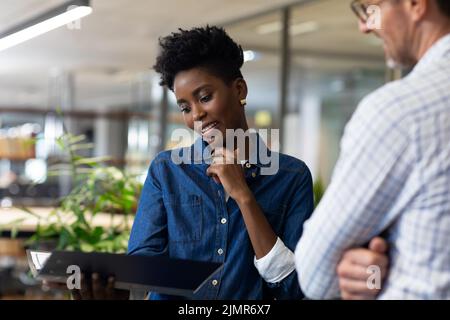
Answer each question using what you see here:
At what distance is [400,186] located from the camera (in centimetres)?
86

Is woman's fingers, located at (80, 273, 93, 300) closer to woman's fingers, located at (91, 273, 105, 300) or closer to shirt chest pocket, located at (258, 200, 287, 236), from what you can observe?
woman's fingers, located at (91, 273, 105, 300)

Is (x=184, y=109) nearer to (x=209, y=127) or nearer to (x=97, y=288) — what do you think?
(x=209, y=127)

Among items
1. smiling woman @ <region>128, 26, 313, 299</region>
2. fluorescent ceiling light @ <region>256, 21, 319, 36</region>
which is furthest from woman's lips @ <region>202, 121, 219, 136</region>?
fluorescent ceiling light @ <region>256, 21, 319, 36</region>

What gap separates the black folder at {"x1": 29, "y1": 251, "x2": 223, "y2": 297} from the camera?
3.88 ft

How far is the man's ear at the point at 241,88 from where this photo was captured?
1.37 m

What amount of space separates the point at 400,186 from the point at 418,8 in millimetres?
234

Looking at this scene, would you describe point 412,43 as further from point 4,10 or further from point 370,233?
point 4,10

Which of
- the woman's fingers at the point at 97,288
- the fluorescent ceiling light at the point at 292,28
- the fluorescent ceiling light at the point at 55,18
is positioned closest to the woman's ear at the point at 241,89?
the woman's fingers at the point at 97,288

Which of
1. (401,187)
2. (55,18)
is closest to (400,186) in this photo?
(401,187)

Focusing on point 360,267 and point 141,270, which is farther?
point 141,270

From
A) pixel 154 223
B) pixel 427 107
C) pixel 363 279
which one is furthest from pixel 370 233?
pixel 154 223
